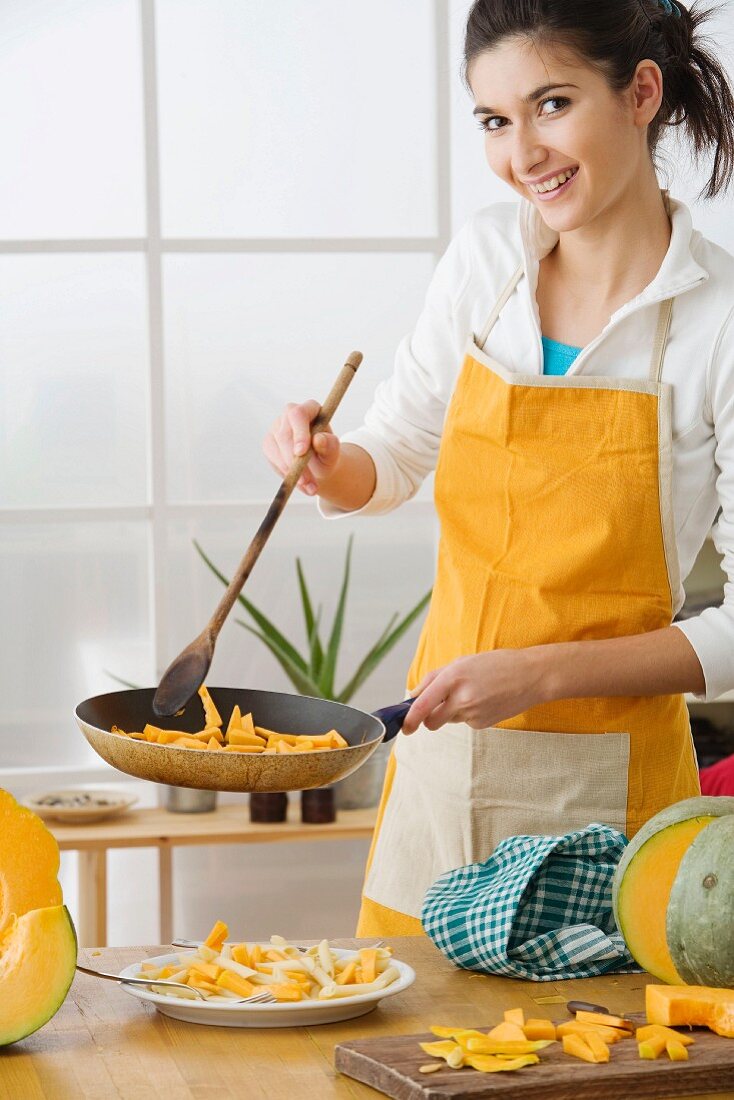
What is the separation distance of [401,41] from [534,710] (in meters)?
2.49

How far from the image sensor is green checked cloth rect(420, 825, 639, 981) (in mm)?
1291

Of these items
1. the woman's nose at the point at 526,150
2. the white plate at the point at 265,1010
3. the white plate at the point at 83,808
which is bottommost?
the white plate at the point at 83,808

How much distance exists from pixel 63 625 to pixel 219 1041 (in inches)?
101

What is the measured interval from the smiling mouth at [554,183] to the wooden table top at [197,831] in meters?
1.85

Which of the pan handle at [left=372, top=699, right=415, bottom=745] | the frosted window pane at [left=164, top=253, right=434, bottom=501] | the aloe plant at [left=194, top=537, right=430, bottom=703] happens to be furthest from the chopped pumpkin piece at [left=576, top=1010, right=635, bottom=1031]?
the frosted window pane at [left=164, top=253, right=434, bottom=501]

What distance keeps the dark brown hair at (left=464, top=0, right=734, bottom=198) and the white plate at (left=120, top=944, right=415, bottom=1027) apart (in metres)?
1.03

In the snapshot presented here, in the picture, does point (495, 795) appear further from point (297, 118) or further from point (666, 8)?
point (297, 118)

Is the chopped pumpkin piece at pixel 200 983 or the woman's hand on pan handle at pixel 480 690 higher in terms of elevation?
the woman's hand on pan handle at pixel 480 690

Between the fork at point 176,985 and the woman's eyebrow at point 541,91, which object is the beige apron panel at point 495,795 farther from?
the woman's eyebrow at point 541,91

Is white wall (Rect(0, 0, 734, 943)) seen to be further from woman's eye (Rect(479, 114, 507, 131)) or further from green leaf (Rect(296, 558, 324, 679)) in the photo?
woman's eye (Rect(479, 114, 507, 131))

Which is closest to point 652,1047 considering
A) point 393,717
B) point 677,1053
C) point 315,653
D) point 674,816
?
point 677,1053

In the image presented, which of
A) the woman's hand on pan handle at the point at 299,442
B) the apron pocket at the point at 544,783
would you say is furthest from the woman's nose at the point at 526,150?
the apron pocket at the point at 544,783

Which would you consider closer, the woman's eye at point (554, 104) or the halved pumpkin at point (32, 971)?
the halved pumpkin at point (32, 971)

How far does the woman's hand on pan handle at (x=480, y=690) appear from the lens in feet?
4.90
